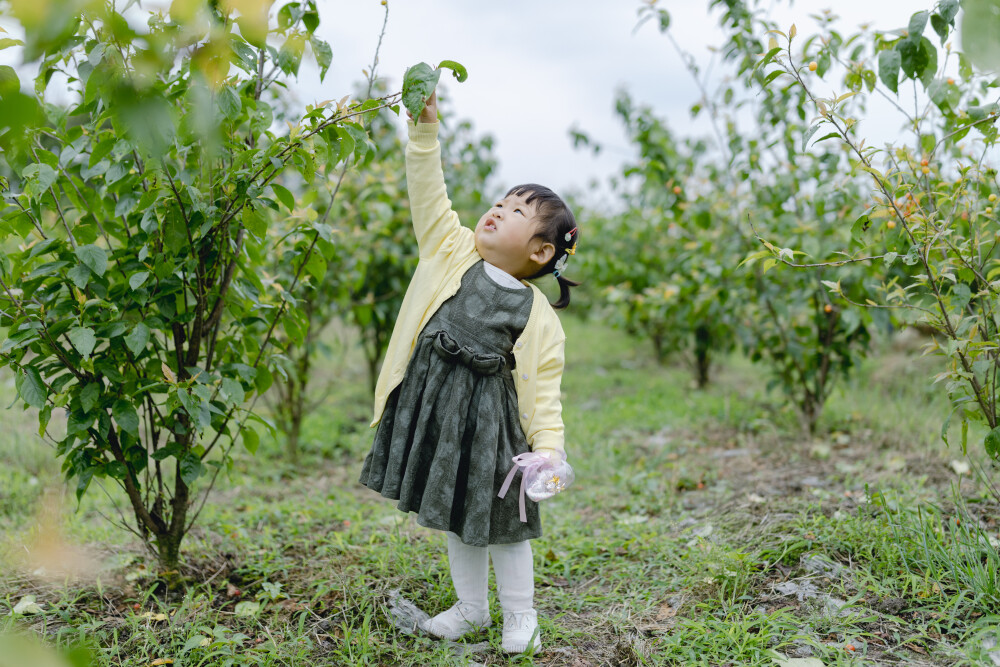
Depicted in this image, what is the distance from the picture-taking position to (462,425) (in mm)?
1918

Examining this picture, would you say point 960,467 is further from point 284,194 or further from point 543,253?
point 284,194

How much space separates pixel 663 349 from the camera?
314 inches

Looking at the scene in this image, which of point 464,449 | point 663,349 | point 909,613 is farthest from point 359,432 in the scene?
point 663,349

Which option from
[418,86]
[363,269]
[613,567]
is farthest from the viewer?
[363,269]

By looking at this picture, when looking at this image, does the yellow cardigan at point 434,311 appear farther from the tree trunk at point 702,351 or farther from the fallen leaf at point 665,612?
the tree trunk at point 702,351

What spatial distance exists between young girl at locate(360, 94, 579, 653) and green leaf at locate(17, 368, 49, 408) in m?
0.84

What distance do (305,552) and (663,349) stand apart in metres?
5.94

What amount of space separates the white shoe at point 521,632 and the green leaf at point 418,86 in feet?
4.56

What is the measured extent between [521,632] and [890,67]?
1.91 meters

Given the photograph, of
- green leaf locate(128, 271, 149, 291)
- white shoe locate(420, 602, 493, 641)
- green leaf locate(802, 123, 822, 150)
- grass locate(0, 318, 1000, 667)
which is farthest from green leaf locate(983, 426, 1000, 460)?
green leaf locate(128, 271, 149, 291)

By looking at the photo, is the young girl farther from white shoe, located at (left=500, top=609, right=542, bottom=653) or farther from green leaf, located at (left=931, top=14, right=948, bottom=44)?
green leaf, located at (left=931, top=14, right=948, bottom=44)

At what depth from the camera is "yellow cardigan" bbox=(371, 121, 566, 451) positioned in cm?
197

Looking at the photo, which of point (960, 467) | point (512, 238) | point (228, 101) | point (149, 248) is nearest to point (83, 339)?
point (149, 248)

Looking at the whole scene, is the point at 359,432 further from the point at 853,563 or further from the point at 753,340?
the point at 853,563
